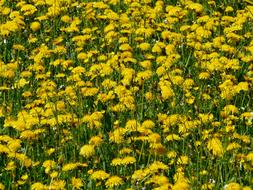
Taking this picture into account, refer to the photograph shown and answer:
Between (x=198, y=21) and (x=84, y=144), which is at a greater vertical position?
(x=198, y=21)

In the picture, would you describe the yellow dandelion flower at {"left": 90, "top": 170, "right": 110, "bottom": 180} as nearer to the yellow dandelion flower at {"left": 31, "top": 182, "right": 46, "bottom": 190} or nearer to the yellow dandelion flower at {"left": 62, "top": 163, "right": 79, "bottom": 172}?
the yellow dandelion flower at {"left": 62, "top": 163, "right": 79, "bottom": 172}

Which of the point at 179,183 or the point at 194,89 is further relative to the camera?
the point at 194,89

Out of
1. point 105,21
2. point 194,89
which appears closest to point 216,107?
point 194,89

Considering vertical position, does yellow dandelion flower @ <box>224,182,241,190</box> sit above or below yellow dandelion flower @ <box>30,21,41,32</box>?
below

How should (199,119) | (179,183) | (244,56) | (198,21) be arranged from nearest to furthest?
(179,183)
(199,119)
(244,56)
(198,21)

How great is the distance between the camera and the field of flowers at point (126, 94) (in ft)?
14.6

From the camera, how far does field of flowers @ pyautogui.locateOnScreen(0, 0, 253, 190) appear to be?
14.6ft

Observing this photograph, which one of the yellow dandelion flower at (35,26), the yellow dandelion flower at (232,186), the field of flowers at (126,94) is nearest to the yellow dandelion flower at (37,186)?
the field of flowers at (126,94)

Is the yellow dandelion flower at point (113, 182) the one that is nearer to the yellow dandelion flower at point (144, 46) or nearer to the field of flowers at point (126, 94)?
the field of flowers at point (126, 94)

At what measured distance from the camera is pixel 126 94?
5156 mm

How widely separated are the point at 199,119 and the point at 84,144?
2.41ft

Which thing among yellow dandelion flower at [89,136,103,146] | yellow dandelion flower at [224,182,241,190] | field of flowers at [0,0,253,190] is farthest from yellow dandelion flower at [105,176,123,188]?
yellow dandelion flower at [224,182,241,190]

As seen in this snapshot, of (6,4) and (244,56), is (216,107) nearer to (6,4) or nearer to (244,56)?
(244,56)

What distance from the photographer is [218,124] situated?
4832 mm
